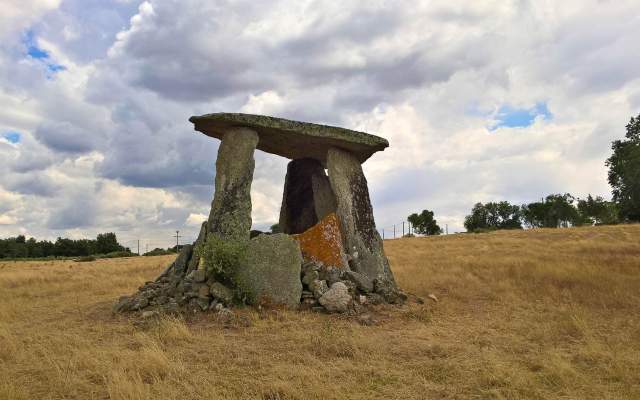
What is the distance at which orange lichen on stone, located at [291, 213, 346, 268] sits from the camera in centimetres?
1161

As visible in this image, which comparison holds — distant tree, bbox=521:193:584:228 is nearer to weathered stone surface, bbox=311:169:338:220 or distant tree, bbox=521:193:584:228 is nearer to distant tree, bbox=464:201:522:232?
distant tree, bbox=464:201:522:232

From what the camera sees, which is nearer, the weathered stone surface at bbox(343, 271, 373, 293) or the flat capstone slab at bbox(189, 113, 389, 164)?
the weathered stone surface at bbox(343, 271, 373, 293)

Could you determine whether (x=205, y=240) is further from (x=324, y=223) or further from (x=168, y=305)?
(x=324, y=223)

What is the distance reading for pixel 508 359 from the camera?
6.79m

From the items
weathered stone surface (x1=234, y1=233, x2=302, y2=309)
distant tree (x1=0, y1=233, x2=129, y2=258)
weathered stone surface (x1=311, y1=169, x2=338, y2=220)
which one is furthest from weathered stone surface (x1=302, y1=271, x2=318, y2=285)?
distant tree (x1=0, y1=233, x2=129, y2=258)

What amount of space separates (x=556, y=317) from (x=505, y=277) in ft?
17.8

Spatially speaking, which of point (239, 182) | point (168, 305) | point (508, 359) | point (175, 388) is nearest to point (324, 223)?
point (239, 182)

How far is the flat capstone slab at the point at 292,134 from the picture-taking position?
39.1ft

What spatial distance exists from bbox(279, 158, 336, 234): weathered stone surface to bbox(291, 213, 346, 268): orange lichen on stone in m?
3.05

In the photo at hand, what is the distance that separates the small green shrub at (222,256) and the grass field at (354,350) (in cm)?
110

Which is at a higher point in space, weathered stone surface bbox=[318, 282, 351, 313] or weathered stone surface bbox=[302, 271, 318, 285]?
weathered stone surface bbox=[302, 271, 318, 285]

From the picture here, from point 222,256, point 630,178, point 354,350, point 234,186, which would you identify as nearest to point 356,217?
point 234,186

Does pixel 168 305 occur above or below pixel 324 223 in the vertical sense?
below

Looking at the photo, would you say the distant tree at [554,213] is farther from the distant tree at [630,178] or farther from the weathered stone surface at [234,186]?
the weathered stone surface at [234,186]
